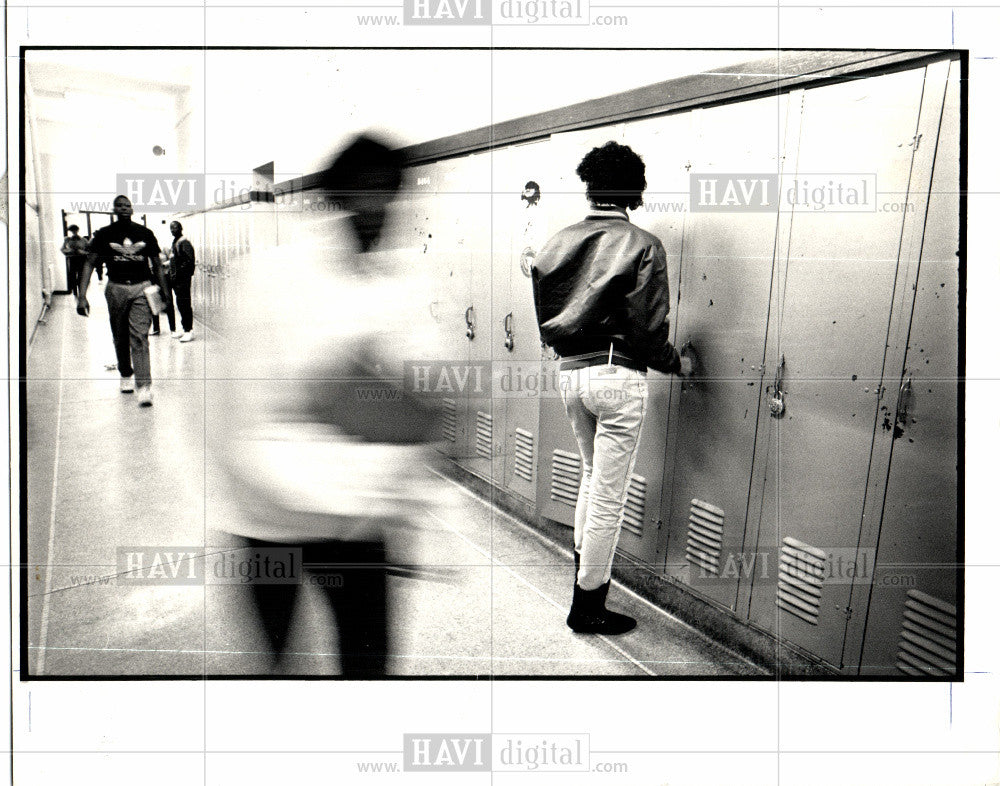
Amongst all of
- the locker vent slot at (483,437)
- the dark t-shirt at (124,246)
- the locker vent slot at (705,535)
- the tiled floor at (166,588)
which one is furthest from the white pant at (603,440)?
the dark t-shirt at (124,246)

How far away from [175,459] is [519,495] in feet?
3.80

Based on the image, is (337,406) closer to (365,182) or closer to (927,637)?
(365,182)

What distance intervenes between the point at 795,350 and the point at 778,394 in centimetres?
13

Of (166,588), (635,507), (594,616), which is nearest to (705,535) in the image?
(635,507)

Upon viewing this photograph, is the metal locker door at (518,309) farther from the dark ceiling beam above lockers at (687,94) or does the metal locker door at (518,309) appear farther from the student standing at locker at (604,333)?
the student standing at locker at (604,333)

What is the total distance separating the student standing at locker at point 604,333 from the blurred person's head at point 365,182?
20.8 inches

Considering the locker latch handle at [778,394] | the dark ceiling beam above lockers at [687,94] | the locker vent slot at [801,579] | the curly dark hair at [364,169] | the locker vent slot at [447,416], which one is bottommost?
the locker vent slot at [801,579]

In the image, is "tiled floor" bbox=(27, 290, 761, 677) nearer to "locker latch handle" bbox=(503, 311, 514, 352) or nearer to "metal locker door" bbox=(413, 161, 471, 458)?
"metal locker door" bbox=(413, 161, 471, 458)

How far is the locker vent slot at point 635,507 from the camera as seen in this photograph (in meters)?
2.34

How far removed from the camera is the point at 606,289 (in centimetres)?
198

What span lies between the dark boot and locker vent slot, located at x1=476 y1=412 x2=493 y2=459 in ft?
2.33

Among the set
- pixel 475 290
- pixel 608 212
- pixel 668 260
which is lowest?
pixel 475 290

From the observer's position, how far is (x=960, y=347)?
1.83 metres
